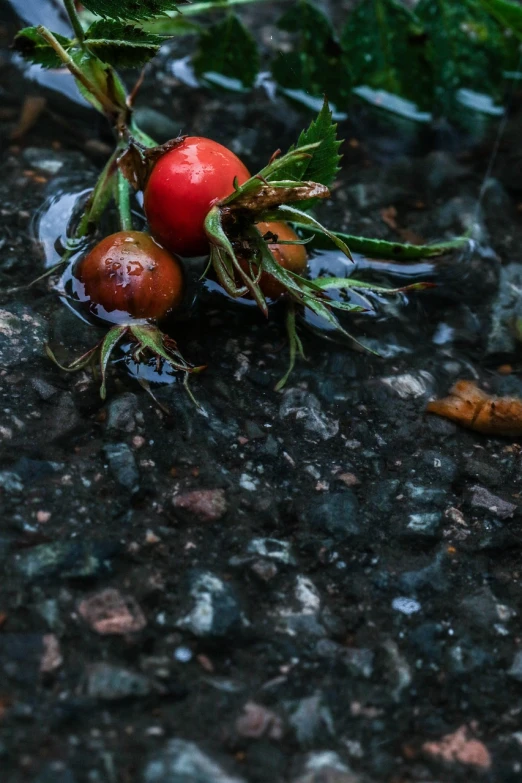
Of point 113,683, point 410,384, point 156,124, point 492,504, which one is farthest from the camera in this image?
point 156,124

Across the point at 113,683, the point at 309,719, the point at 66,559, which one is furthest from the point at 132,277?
the point at 309,719

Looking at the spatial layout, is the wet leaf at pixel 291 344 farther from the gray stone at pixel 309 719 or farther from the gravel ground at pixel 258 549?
the gray stone at pixel 309 719

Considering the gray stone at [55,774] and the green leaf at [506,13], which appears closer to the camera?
the gray stone at [55,774]

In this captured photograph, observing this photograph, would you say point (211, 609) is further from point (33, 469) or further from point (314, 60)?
point (314, 60)

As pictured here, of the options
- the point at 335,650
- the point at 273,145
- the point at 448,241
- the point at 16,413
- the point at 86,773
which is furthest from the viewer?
the point at 273,145

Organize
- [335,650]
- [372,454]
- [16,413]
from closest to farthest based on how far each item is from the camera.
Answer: [335,650]
[16,413]
[372,454]

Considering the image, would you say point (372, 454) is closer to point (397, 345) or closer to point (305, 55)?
point (397, 345)

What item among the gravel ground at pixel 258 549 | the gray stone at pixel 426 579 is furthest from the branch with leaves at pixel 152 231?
the gray stone at pixel 426 579

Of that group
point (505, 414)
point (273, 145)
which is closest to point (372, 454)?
point (505, 414)
